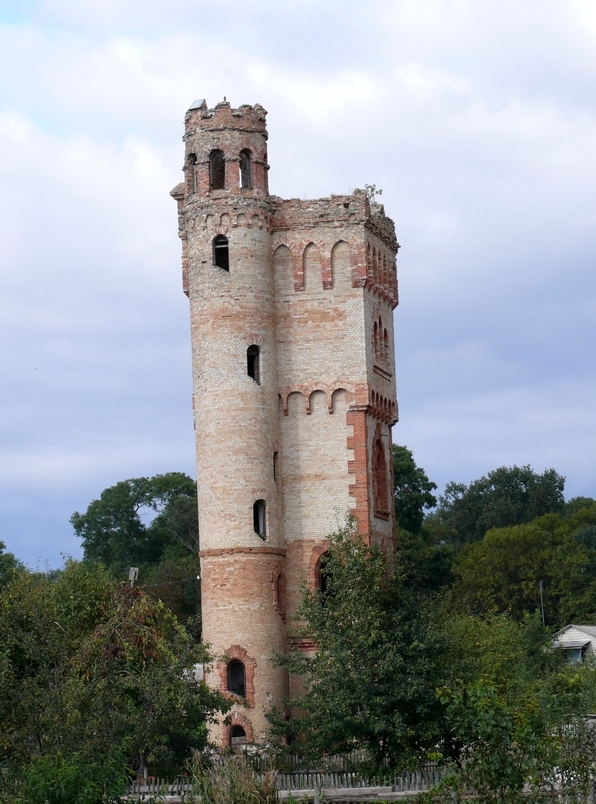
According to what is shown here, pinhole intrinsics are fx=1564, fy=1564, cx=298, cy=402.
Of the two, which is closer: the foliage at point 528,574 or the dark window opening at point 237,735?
the dark window opening at point 237,735

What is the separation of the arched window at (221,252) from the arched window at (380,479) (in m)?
7.26

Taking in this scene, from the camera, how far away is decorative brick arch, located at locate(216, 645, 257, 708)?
144 ft

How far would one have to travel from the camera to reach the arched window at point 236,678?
1751 inches

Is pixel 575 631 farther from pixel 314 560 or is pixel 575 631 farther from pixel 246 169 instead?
pixel 246 169

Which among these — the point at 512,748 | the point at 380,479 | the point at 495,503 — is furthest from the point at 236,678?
the point at 495,503

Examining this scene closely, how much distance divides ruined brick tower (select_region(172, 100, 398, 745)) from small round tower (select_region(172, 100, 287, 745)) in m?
0.04

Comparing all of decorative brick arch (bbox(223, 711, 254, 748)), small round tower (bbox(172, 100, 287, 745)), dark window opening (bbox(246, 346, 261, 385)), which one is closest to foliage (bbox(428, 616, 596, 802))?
decorative brick arch (bbox(223, 711, 254, 748))

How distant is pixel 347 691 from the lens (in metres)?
37.2

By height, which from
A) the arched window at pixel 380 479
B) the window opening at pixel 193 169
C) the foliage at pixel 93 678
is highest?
the window opening at pixel 193 169

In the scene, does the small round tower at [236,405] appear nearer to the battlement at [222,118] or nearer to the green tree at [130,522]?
the battlement at [222,118]

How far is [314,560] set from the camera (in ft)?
151

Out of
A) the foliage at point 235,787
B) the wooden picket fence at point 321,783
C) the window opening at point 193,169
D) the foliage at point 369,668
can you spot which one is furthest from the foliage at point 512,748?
the window opening at point 193,169

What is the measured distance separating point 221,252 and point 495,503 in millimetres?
65858

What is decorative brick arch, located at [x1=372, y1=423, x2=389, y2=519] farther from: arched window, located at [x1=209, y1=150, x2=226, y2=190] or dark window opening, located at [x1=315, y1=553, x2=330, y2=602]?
arched window, located at [x1=209, y1=150, x2=226, y2=190]
